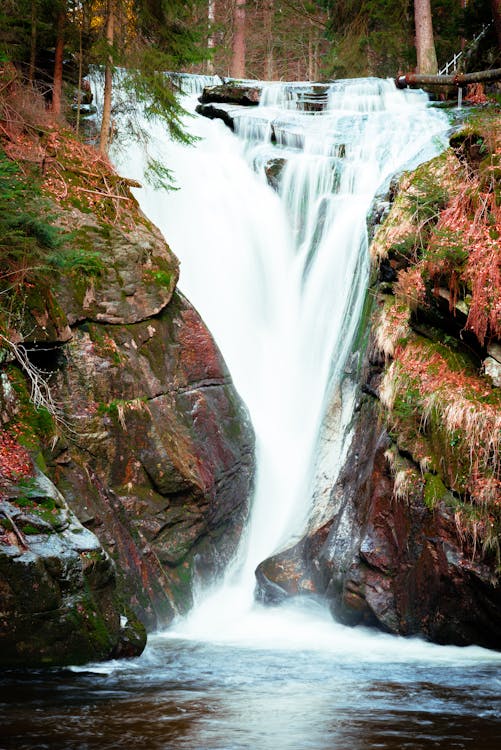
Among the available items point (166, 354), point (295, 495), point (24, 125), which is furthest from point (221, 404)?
point (24, 125)

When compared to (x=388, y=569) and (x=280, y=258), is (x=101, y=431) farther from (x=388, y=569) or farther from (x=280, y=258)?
(x=280, y=258)

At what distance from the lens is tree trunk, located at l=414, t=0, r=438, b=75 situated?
69.1 ft

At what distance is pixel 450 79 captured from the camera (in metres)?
16.6

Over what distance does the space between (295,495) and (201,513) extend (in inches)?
65.9

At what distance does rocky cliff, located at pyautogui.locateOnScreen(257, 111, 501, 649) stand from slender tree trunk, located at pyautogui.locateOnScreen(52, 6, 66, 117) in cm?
633

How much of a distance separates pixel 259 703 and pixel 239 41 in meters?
27.7

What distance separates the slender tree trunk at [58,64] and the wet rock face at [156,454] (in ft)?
15.1

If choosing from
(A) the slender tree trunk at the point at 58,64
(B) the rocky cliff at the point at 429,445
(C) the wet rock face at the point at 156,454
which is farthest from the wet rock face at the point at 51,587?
(A) the slender tree trunk at the point at 58,64

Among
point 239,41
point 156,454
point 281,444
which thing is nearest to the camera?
point 156,454

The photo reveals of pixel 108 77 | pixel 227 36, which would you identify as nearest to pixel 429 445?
pixel 108 77

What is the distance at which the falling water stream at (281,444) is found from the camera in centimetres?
510

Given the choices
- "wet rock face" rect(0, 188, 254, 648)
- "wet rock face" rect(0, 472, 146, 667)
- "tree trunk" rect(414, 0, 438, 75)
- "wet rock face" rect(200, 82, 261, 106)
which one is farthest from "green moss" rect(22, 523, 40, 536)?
"tree trunk" rect(414, 0, 438, 75)

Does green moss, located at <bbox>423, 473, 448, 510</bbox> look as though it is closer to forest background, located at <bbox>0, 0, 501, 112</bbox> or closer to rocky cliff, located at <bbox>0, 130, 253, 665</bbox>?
rocky cliff, located at <bbox>0, 130, 253, 665</bbox>

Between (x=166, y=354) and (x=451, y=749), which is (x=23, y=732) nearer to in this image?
(x=451, y=749)
